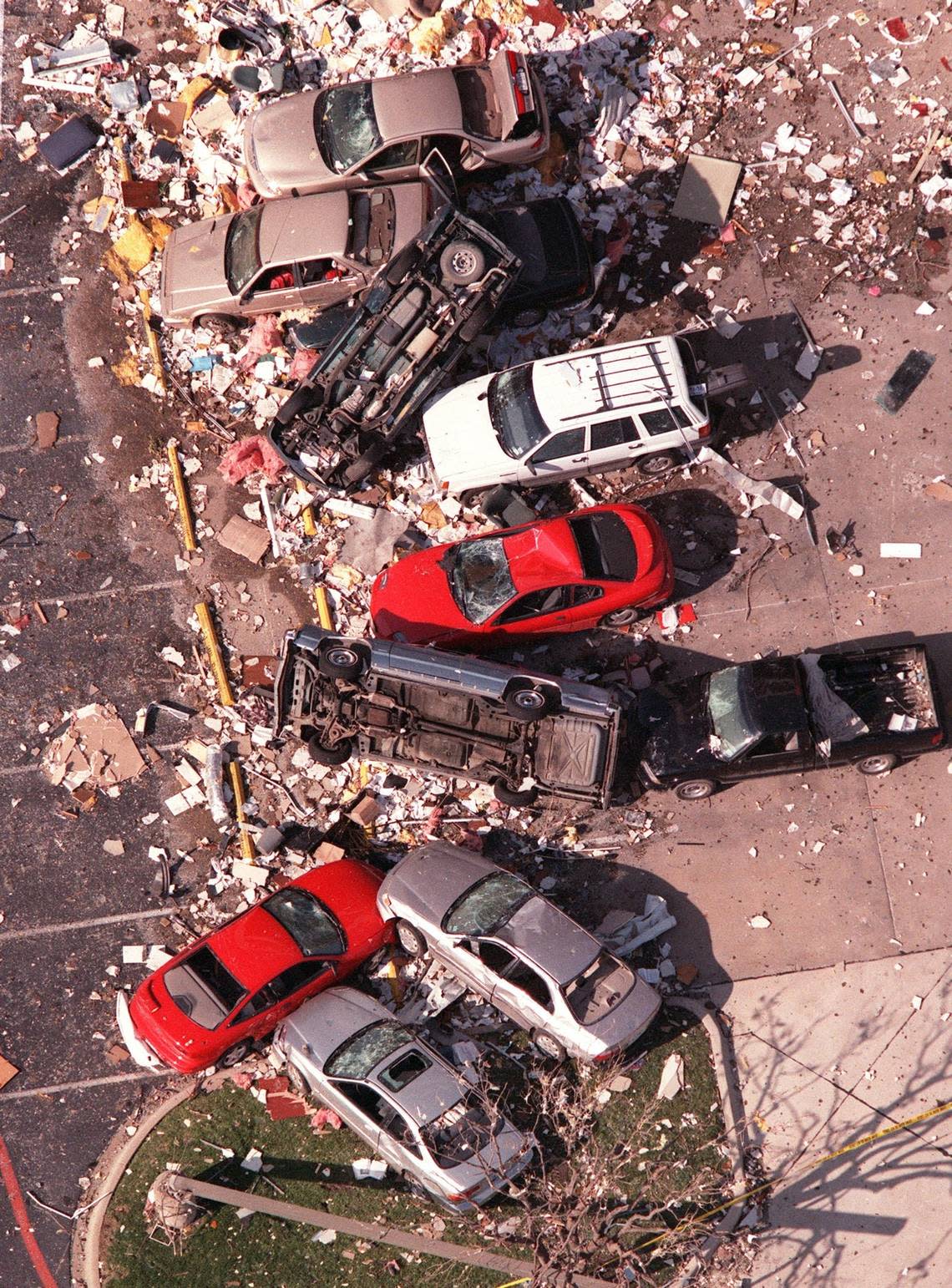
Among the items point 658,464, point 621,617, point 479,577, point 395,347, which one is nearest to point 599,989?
point 621,617

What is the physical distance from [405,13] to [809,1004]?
14.2m

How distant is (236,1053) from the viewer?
11875 millimetres

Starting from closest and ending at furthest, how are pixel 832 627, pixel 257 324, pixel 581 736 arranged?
1. pixel 581 736
2. pixel 832 627
3. pixel 257 324

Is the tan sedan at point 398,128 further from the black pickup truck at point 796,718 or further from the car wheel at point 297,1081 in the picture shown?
the car wheel at point 297,1081

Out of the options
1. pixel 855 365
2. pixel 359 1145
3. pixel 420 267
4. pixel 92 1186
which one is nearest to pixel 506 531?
pixel 420 267

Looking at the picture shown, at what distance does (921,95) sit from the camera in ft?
43.0

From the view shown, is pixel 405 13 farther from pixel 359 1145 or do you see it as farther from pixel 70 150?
pixel 359 1145

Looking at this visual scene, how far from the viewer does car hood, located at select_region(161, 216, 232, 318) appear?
12.9 meters

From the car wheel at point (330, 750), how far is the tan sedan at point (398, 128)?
728 cm

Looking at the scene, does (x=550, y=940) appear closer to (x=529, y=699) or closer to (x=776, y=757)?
(x=529, y=699)

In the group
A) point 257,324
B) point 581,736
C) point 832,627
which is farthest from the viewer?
point 257,324

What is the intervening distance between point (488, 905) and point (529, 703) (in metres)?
2.39

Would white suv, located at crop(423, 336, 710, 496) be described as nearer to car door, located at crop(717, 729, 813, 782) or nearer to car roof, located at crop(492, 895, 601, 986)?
car door, located at crop(717, 729, 813, 782)

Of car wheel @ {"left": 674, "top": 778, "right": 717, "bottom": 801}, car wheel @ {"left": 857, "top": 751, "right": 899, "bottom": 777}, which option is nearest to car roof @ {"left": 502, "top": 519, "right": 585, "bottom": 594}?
car wheel @ {"left": 674, "top": 778, "right": 717, "bottom": 801}
